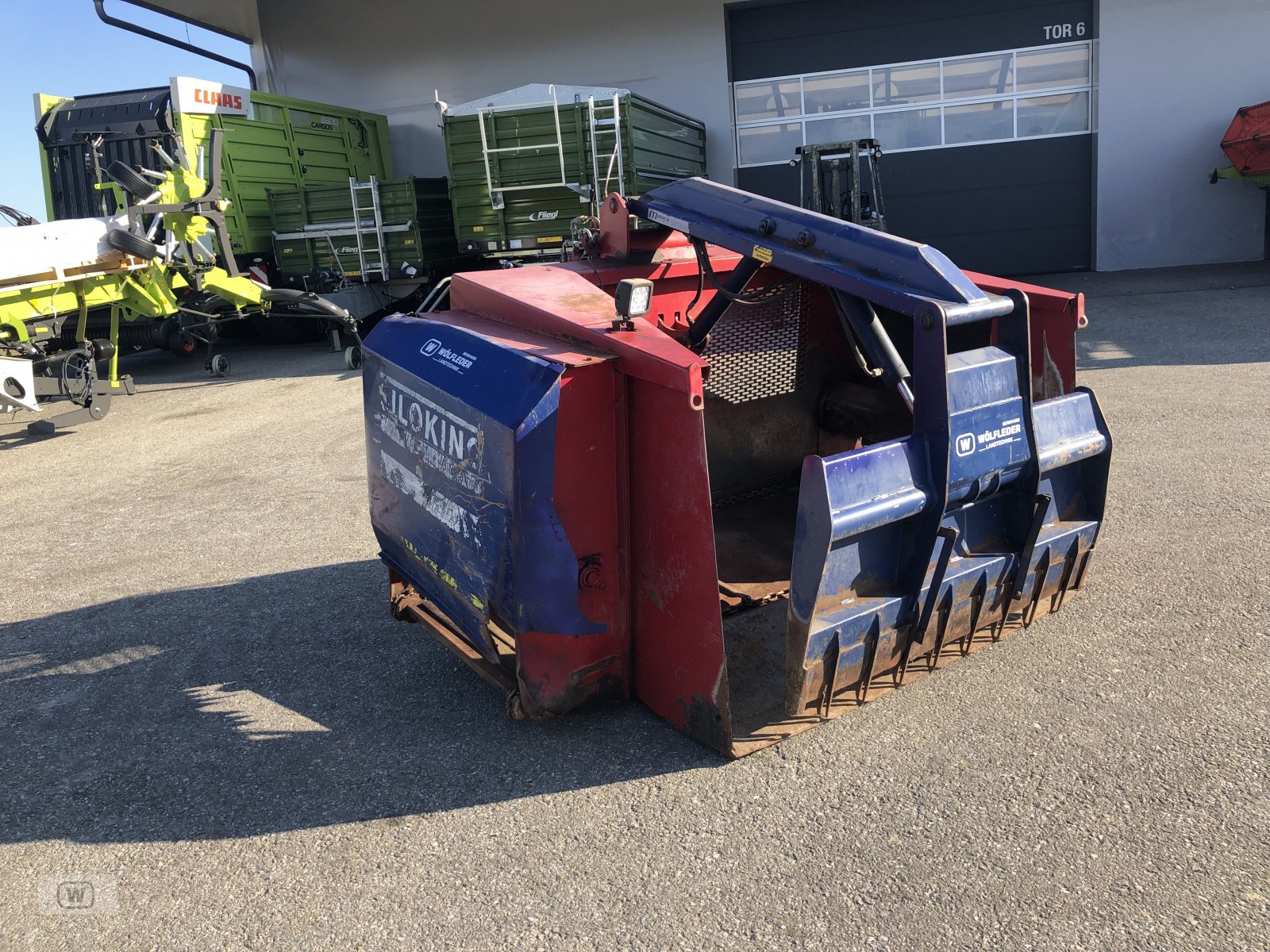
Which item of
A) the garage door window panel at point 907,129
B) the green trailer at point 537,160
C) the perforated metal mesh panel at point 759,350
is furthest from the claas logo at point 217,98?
the perforated metal mesh panel at point 759,350

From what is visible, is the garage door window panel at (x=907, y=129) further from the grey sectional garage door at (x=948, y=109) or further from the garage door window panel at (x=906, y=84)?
the garage door window panel at (x=906, y=84)

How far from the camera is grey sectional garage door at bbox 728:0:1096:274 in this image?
14.8 m

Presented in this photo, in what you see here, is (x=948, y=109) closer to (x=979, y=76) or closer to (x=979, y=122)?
(x=979, y=122)

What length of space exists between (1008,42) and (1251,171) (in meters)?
3.81

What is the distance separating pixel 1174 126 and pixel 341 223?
11934mm

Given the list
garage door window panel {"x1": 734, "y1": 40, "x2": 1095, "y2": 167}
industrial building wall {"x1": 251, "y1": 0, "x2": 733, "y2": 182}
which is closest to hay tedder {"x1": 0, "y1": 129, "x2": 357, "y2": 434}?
industrial building wall {"x1": 251, "y1": 0, "x2": 733, "y2": 182}

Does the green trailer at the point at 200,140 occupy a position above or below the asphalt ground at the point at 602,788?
above

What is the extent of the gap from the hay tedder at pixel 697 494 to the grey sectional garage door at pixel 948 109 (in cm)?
1269

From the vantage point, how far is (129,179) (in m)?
8.09

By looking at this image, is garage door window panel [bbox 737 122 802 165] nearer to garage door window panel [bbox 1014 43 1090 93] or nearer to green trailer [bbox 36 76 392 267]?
garage door window panel [bbox 1014 43 1090 93]

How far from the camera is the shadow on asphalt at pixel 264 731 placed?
2838 millimetres

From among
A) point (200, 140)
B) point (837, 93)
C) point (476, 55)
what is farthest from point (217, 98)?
point (837, 93)

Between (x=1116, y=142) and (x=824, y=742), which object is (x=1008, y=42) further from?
(x=824, y=742)
